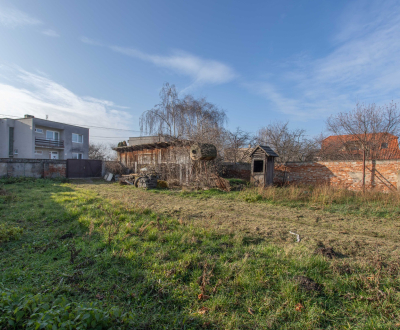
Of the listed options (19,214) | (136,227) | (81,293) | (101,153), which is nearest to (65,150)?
(101,153)

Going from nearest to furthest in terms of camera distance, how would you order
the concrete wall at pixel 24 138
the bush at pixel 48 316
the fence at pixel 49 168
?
1. the bush at pixel 48 316
2. the fence at pixel 49 168
3. the concrete wall at pixel 24 138

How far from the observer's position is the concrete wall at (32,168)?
16.4m

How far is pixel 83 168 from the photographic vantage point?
20.6m

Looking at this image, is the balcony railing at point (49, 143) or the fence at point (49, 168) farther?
the balcony railing at point (49, 143)

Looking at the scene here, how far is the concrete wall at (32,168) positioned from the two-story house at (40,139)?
11.6 meters

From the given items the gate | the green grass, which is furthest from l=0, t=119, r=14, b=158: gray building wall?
the green grass

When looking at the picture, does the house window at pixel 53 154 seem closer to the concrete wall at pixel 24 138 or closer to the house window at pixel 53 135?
the house window at pixel 53 135

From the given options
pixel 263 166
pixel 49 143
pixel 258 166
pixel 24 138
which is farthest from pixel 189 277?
pixel 49 143

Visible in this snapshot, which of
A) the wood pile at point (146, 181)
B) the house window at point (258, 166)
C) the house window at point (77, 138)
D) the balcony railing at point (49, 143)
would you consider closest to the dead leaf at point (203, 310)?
the wood pile at point (146, 181)

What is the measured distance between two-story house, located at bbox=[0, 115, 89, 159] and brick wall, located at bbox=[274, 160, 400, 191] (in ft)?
96.5

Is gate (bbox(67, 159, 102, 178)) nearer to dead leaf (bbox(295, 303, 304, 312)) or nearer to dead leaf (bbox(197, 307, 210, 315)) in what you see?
dead leaf (bbox(197, 307, 210, 315))

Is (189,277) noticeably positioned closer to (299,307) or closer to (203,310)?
(203,310)

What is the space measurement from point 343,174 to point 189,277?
1261 cm

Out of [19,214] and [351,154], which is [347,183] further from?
[19,214]
